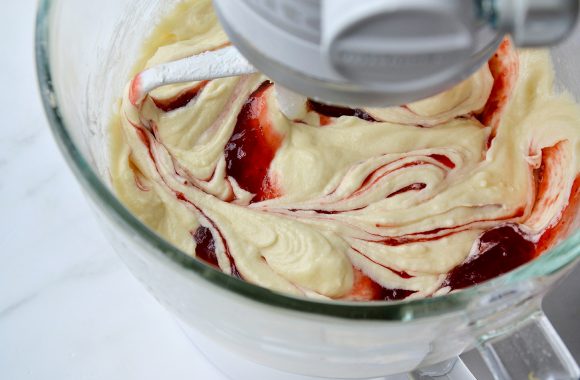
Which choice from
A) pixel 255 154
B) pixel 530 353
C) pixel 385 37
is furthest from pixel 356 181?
pixel 385 37

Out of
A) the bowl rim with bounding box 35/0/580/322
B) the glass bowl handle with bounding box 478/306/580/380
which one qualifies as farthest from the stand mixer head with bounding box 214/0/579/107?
the glass bowl handle with bounding box 478/306/580/380

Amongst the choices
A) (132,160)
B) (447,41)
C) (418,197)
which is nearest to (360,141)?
(418,197)

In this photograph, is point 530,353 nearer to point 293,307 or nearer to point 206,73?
point 293,307

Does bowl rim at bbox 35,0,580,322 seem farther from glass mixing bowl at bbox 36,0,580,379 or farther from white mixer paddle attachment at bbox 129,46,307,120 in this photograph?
white mixer paddle attachment at bbox 129,46,307,120

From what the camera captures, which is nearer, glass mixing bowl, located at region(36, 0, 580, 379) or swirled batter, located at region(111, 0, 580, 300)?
glass mixing bowl, located at region(36, 0, 580, 379)

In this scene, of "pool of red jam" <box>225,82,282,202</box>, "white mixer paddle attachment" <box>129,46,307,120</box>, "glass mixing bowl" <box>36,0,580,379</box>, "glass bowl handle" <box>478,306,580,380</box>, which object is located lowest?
"glass bowl handle" <box>478,306,580,380</box>

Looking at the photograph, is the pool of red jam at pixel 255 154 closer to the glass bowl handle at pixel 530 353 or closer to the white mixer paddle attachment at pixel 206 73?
the white mixer paddle attachment at pixel 206 73

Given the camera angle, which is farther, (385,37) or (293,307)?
(293,307)
